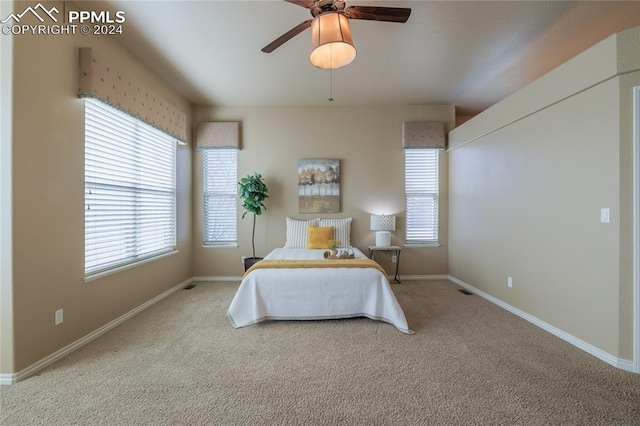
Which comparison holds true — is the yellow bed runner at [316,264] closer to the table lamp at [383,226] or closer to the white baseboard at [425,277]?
the table lamp at [383,226]

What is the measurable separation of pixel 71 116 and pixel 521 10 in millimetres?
4174

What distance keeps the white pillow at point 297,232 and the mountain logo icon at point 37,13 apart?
3.43 m

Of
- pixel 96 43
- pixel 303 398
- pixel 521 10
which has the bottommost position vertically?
pixel 303 398

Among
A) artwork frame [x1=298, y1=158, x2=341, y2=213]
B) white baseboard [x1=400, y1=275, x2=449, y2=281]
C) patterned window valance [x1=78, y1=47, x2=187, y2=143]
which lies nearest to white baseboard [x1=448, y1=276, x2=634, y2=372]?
white baseboard [x1=400, y1=275, x2=449, y2=281]

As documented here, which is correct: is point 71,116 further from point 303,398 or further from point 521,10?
point 521,10

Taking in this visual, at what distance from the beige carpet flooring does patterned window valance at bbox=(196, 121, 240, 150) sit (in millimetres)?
2955

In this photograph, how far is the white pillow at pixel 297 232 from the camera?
441cm

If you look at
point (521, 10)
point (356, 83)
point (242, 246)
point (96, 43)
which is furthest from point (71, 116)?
point (521, 10)

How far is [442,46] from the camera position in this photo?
2.94 meters

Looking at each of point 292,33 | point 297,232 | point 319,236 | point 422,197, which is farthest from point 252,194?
point 422,197

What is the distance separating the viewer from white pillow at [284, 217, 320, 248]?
4.41m

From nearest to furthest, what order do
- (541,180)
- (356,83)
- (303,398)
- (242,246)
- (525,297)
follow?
1. (303,398)
2. (541,180)
3. (525,297)
4. (356,83)
5. (242,246)

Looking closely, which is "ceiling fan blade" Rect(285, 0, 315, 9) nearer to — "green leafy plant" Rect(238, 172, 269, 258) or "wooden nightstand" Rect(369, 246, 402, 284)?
"green leafy plant" Rect(238, 172, 269, 258)

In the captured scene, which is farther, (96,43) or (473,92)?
(473,92)
